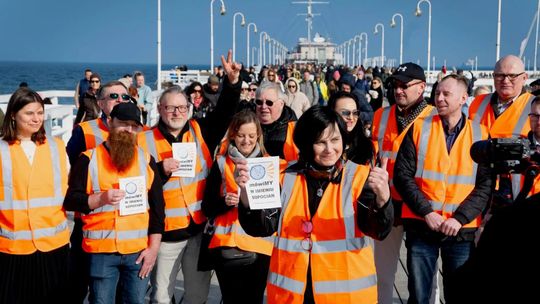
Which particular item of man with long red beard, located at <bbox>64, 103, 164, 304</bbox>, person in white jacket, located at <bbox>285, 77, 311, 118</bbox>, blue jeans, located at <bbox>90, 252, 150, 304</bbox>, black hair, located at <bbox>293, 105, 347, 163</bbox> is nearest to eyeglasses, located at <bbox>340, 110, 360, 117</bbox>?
man with long red beard, located at <bbox>64, 103, 164, 304</bbox>

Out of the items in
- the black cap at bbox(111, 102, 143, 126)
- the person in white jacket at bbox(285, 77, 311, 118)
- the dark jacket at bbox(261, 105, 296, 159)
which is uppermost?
the person in white jacket at bbox(285, 77, 311, 118)

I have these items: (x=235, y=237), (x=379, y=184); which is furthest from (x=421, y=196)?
(x=379, y=184)

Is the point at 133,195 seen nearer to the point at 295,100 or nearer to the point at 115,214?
the point at 115,214

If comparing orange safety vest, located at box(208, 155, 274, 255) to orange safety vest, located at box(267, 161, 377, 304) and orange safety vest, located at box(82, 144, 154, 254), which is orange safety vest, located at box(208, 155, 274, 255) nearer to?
orange safety vest, located at box(82, 144, 154, 254)

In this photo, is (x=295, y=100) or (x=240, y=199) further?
(x=295, y=100)

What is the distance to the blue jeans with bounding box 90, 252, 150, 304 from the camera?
4.88 metres

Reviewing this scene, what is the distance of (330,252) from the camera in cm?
386

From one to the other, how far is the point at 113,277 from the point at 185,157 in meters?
1.07

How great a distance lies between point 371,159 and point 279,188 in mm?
1183

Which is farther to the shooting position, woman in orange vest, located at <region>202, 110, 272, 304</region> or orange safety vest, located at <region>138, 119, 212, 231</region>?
orange safety vest, located at <region>138, 119, 212, 231</region>

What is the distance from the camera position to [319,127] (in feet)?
12.9

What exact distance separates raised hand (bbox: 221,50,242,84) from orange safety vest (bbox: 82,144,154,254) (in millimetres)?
1374

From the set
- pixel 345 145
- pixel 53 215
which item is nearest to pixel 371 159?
pixel 345 145

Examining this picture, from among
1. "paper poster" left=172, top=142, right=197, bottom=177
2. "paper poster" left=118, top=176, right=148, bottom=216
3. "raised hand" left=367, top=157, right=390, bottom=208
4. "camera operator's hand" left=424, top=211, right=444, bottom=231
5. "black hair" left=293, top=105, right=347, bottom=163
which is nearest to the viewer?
"raised hand" left=367, top=157, right=390, bottom=208
